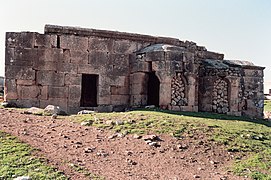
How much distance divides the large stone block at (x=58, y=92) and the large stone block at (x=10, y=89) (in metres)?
1.29

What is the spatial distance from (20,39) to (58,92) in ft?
8.11

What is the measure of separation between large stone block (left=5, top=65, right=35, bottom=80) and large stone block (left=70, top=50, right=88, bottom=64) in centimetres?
165

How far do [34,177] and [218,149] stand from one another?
445 centimetres

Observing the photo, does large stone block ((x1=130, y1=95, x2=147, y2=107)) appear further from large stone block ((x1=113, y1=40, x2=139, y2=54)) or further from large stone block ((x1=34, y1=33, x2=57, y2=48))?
large stone block ((x1=34, y1=33, x2=57, y2=48))

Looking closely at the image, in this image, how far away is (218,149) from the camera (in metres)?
8.11

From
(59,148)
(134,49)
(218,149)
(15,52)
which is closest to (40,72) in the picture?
(15,52)

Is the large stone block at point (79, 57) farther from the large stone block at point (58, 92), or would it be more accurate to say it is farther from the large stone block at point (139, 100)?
the large stone block at point (139, 100)

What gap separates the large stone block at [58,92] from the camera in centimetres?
1309

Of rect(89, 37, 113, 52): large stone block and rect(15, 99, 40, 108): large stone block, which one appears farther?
rect(89, 37, 113, 52): large stone block

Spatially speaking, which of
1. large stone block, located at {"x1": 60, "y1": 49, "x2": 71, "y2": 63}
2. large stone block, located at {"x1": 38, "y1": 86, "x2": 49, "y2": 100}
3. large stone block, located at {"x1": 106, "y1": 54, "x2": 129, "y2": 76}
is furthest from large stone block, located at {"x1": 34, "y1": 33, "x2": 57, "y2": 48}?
large stone block, located at {"x1": 106, "y1": 54, "x2": 129, "y2": 76}

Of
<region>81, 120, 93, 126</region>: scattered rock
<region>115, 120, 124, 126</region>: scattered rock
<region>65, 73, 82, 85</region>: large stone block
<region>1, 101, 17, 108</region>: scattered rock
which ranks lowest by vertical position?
<region>81, 120, 93, 126</region>: scattered rock

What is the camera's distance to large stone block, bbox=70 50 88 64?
13.4 metres

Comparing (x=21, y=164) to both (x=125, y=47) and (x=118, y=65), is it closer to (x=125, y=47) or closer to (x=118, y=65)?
(x=118, y=65)

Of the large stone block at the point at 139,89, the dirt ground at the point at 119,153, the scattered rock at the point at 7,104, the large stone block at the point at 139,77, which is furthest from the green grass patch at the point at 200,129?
the scattered rock at the point at 7,104
